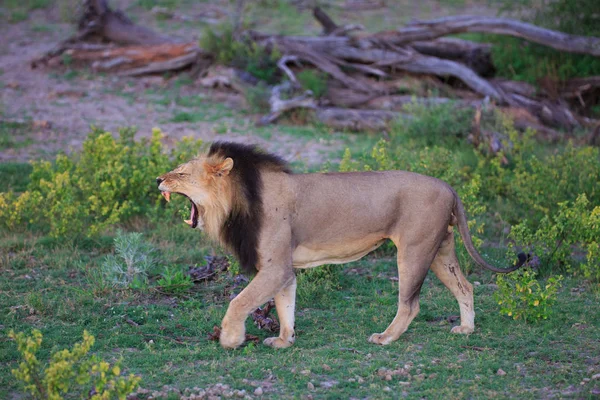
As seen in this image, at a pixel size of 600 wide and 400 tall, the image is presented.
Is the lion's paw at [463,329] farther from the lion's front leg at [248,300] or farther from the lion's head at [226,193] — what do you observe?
the lion's head at [226,193]

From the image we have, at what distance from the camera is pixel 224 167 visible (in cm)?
499

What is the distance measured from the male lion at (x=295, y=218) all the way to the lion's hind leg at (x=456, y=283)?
0.34 ft

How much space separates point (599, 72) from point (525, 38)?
129 centimetres

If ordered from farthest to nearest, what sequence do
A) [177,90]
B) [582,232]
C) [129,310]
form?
[177,90]
[582,232]
[129,310]

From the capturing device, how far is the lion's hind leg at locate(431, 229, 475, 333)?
542cm

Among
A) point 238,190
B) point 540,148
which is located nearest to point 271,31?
point 540,148

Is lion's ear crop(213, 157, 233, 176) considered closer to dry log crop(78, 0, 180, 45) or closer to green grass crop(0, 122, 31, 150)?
green grass crop(0, 122, 31, 150)

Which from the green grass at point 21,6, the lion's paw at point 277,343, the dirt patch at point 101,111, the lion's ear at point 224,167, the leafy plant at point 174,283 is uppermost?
the lion's ear at point 224,167

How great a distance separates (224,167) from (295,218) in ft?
1.87

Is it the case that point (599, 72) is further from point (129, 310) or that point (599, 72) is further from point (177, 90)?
point (129, 310)

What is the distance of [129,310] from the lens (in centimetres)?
581

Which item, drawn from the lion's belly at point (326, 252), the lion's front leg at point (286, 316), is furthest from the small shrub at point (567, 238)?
the lion's front leg at point (286, 316)

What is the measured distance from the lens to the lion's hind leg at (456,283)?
5418mm

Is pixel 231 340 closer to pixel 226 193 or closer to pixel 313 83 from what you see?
pixel 226 193
